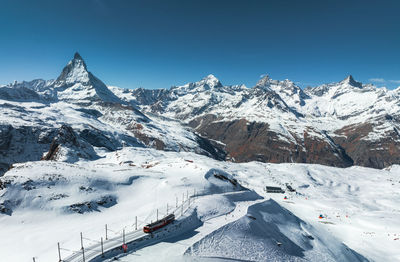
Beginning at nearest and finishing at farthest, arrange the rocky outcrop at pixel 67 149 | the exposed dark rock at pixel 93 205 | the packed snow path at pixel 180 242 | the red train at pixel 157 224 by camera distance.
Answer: the packed snow path at pixel 180 242 < the red train at pixel 157 224 < the exposed dark rock at pixel 93 205 < the rocky outcrop at pixel 67 149

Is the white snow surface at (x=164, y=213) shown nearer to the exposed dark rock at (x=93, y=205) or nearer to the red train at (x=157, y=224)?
the exposed dark rock at (x=93, y=205)

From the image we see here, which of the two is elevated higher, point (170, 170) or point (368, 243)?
point (170, 170)

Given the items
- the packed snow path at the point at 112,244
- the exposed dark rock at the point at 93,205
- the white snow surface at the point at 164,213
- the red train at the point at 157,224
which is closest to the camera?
the packed snow path at the point at 112,244

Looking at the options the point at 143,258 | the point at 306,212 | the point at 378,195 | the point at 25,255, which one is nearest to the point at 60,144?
the point at 25,255

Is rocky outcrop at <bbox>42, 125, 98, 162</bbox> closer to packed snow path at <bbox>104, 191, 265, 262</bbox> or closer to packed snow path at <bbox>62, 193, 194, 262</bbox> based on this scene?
packed snow path at <bbox>104, 191, 265, 262</bbox>

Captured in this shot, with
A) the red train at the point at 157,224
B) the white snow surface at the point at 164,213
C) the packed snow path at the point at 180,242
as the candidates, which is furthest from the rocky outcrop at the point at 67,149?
the red train at the point at 157,224

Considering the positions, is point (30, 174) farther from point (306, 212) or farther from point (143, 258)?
point (306, 212)

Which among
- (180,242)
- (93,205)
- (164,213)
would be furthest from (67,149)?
(180,242)

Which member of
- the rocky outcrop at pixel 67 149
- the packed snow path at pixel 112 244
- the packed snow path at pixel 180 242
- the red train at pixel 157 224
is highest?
the rocky outcrop at pixel 67 149

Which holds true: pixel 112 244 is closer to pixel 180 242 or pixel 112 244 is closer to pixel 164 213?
pixel 180 242
